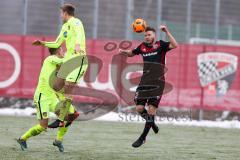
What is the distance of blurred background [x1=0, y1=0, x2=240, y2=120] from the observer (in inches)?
844

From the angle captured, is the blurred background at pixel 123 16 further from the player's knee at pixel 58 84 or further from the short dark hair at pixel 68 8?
the short dark hair at pixel 68 8

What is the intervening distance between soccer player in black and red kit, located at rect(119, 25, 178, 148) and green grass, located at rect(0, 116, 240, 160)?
59 centimetres

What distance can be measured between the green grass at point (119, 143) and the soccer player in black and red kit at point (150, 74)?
587 mm

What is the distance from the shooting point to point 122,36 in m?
22.7

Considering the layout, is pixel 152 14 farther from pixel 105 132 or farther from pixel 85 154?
pixel 85 154

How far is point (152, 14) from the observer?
2328 cm

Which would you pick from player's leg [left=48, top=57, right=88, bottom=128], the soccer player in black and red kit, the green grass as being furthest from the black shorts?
player's leg [left=48, top=57, right=88, bottom=128]

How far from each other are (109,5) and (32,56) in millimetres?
3047

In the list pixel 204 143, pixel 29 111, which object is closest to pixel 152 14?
pixel 29 111

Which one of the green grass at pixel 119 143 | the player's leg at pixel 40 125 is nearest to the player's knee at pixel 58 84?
the player's leg at pixel 40 125

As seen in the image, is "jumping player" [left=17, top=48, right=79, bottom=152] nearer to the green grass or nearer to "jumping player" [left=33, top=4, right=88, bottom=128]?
"jumping player" [left=33, top=4, right=88, bottom=128]

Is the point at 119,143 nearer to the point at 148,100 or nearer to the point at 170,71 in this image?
the point at 148,100

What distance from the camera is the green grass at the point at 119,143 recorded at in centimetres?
1127

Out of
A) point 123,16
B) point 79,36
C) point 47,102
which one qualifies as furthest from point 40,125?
point 123,16
